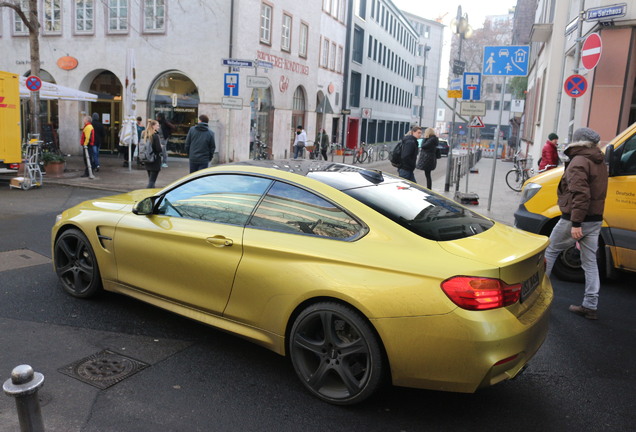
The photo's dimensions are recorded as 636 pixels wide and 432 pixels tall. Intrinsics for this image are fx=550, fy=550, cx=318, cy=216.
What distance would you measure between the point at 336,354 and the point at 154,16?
22.9 metres

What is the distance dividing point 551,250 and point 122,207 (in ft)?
14.1

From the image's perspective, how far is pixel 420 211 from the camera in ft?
12.7

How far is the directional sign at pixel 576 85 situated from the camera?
468 inches

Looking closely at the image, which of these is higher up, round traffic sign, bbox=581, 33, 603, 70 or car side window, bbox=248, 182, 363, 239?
round traffic sign, bbox=581, 33, 603, 70

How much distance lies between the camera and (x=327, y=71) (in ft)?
116

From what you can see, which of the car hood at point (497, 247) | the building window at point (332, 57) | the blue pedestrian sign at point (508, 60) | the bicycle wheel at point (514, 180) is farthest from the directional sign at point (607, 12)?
the building window at point (332, 57)

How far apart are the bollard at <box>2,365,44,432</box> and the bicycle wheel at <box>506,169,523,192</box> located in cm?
1794

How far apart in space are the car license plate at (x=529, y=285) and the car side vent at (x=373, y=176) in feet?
4.29

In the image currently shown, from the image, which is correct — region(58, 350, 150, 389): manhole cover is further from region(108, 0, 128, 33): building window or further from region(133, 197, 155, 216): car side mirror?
region(108, 0, 128, 33): building window

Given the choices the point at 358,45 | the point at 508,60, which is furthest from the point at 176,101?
the point at 358,45

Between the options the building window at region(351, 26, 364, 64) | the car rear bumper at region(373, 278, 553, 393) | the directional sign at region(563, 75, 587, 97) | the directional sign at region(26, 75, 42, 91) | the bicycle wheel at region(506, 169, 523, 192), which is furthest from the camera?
the building window at region(351, 26, 364, 64)

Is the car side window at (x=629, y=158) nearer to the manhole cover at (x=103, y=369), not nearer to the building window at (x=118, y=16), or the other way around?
the manhole cover at (x=103, y=369)

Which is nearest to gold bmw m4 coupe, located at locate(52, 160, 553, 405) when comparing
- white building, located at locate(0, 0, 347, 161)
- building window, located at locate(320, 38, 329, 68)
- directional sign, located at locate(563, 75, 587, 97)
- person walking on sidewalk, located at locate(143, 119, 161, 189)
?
person walking on sidewalk, located at locate(143, 119, 161, 189)

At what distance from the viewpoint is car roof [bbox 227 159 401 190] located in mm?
3996
